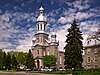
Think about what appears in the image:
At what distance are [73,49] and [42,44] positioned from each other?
63.2 meters

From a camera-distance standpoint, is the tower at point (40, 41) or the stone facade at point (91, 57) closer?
the stone facade at point (91, 57)

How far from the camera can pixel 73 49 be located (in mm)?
56156

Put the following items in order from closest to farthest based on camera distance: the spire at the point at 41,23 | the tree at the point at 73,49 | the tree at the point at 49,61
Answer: the tree at the point at 73,49 → the tree at the point at 49,61 → the spire at the point at 41,23

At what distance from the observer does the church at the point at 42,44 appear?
4564 inches

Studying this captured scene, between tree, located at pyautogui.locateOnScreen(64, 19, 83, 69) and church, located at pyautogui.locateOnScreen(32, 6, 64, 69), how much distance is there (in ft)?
190

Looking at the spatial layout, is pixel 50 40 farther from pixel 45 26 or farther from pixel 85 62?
pixel 85 62

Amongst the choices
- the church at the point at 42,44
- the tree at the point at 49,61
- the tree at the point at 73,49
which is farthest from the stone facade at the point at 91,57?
the church at the point at 42,44

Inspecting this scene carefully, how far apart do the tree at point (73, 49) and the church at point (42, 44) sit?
190 ft

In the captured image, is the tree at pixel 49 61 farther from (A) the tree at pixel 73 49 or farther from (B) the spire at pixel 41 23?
(A) the tree at pixel 73 49

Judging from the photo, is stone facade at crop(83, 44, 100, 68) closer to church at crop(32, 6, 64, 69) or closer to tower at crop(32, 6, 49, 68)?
church at crop(32, 6, 64, 69)

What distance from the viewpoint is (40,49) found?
117m

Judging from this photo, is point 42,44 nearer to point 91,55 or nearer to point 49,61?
point 49,61

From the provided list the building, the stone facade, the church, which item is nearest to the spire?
the church

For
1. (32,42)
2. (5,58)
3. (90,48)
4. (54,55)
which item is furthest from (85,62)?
(32,42)
